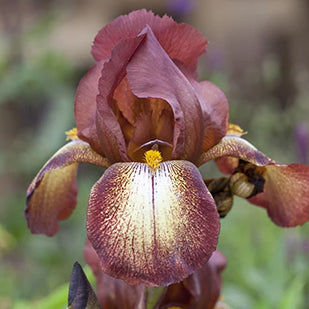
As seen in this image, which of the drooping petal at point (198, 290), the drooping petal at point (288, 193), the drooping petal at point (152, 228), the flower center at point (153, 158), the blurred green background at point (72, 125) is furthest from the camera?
the blurred green background at point (72, 125)

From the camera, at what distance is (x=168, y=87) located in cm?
125

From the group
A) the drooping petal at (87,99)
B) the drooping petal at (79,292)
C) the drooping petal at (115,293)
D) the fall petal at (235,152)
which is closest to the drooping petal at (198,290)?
the drooping petal at (115,293)

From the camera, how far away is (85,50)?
9.52 metres

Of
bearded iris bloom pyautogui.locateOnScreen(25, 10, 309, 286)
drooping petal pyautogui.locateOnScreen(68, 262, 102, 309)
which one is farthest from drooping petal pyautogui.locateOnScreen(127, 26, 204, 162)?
drooping petal pyautogui.locateOnScreen(68, 262, 102, 309)

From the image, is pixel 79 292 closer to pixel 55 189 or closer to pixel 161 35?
pixel 55 189

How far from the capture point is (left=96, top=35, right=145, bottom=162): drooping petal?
1.22 meters

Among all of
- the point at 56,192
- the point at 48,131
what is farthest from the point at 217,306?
the point at 48,131

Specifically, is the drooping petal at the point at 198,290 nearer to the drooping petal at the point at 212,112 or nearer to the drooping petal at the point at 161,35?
the drooping petal at the point at 212,112

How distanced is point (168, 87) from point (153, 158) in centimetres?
16

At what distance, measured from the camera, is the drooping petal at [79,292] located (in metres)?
1.21

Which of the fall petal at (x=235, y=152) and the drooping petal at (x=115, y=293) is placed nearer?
the fall petal at (x=235, y=152)

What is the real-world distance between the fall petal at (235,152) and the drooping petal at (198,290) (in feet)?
0.98

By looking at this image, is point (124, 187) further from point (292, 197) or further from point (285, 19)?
point (285, 19)

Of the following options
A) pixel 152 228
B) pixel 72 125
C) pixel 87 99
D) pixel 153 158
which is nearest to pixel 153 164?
pixel 153 158
